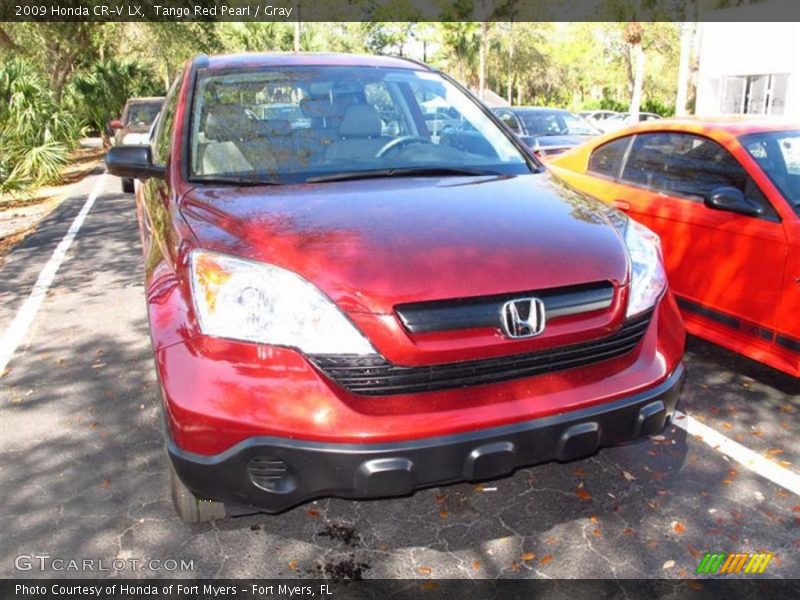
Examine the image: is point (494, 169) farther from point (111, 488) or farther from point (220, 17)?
point (220, 17)

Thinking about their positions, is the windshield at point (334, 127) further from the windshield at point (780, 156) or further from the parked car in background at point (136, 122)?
the parked car in background at point (136, 122)

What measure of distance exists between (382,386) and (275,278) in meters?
0.50

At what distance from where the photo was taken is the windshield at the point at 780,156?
13.4 ft

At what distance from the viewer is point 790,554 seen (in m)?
2.74

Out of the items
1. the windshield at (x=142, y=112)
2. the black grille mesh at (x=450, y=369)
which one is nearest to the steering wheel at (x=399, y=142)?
the black grille mesh at (x=450, y=369)

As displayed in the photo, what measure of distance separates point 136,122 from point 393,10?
55157 millimetres

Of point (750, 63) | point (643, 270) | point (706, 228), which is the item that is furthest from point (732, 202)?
point (750, 63)

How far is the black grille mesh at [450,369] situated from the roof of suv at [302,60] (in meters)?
2.24

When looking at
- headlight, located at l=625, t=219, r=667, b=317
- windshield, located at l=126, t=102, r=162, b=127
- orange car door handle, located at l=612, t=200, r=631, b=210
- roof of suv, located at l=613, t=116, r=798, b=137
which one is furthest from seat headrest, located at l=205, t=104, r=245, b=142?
windshield, located at l=126, t=102, r=162, b=127

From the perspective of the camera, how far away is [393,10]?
65562mm

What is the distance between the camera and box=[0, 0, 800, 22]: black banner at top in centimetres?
1970

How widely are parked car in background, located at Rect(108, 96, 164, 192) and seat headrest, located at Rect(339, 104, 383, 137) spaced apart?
38.2ft

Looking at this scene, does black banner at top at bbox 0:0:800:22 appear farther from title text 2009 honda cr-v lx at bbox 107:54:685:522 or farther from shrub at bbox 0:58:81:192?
title text 2009 honda cr-v lx at bbox 107:54:685:522

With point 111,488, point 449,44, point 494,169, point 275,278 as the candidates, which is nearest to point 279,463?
point 275,278
